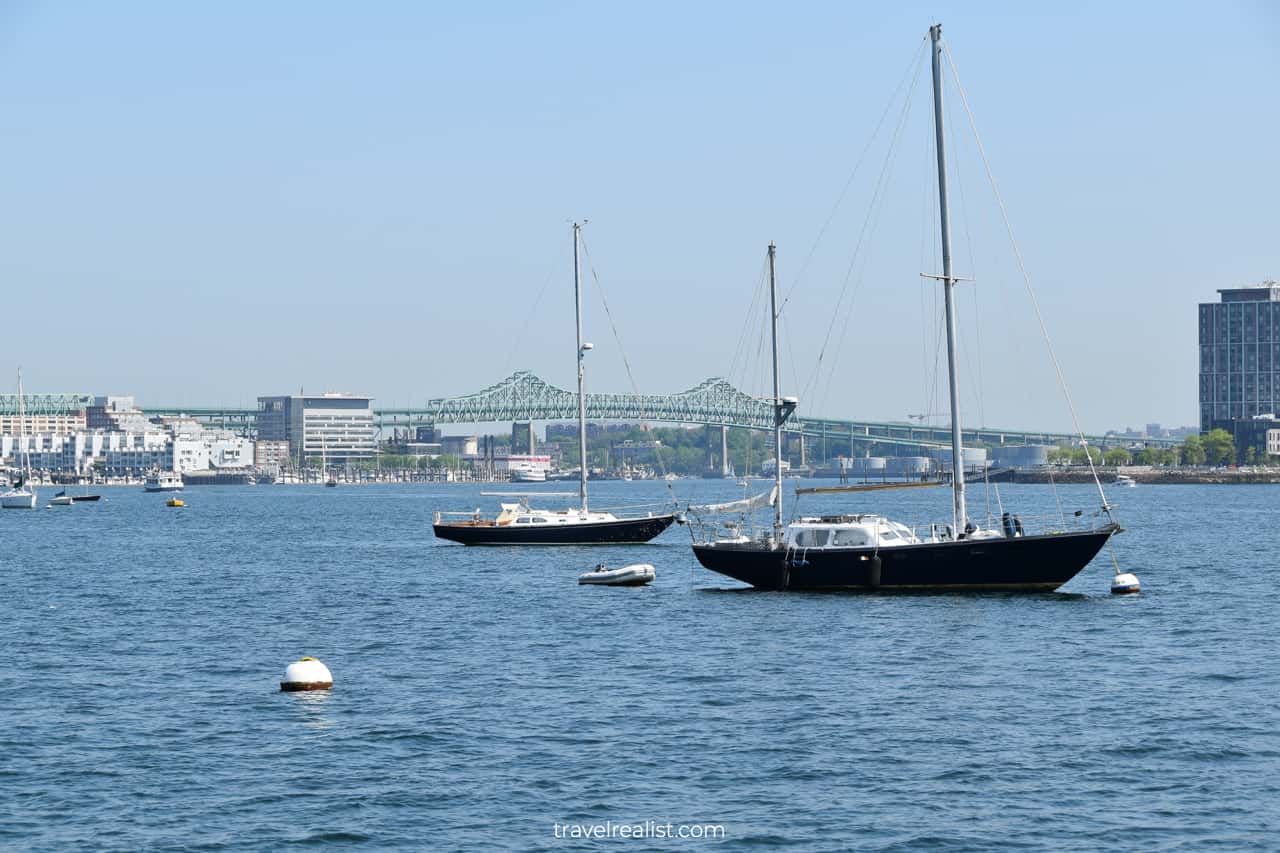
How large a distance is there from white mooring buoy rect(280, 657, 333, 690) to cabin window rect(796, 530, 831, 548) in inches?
746

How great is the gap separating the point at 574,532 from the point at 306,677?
4283cm

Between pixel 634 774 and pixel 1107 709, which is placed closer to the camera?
pixel 634 774

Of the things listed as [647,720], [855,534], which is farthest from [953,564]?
[647,720]

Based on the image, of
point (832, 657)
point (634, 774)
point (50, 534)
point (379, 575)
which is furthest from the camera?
point (50, 534)

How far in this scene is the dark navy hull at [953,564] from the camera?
46250 mm

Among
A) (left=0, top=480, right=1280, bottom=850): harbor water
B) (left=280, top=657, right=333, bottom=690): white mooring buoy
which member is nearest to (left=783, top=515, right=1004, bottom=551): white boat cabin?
(left=0, top=480, right=1280, bottom=850): harbor water

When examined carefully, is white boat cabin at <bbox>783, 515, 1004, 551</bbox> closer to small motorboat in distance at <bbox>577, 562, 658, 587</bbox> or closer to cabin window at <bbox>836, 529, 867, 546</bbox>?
cabin window at <bbox>836, 529, 867, 546</bbox>

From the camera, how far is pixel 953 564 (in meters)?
46.6


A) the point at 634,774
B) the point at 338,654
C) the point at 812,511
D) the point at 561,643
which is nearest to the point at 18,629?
the point at 338,654

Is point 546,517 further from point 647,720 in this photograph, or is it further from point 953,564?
point 647,720

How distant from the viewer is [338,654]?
38.7 meters

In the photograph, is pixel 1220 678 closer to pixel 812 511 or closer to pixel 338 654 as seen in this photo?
pixel 338 654

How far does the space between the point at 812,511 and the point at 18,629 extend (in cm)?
9795

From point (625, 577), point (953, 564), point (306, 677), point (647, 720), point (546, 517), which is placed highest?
point (546, 517)
